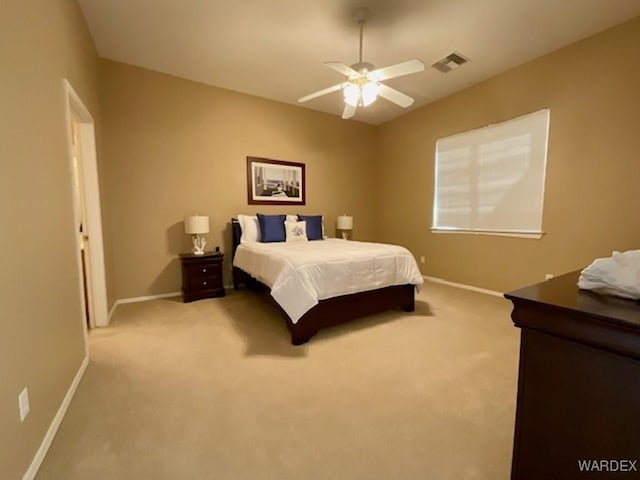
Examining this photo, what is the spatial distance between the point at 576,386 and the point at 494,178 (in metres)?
3.70

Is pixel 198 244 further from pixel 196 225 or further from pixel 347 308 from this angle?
pixel 347 308

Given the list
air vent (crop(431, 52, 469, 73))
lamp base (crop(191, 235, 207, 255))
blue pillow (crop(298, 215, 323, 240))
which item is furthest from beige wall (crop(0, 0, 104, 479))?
air vent (crop(431, 52, 469, 73))

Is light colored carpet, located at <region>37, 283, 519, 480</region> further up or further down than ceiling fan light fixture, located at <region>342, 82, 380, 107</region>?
further down

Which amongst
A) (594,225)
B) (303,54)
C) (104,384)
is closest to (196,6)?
(303,54)

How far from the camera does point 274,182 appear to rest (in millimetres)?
4688

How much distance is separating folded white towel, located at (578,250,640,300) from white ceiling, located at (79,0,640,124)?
8.38ft

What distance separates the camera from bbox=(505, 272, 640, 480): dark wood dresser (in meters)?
0.77

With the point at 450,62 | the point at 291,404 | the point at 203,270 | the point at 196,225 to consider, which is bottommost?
the point at 291,404

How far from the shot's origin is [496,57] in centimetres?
335

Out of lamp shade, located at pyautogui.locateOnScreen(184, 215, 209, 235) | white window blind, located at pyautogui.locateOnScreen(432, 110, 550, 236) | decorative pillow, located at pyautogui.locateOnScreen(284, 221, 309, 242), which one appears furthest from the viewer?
decorative pillow, located at pyautogui.locateOnScreen(284, 221, 309, 242)

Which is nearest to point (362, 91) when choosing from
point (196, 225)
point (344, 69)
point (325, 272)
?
point (344, 69)

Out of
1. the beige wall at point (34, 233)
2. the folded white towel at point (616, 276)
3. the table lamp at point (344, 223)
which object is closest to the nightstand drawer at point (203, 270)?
the beige wall at point (34, 233)

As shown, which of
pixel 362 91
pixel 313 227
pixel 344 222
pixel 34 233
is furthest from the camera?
pixel 344 222

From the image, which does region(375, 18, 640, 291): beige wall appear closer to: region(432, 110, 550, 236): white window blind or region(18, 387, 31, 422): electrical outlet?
region(432, 110, 550, 236): white window blind
